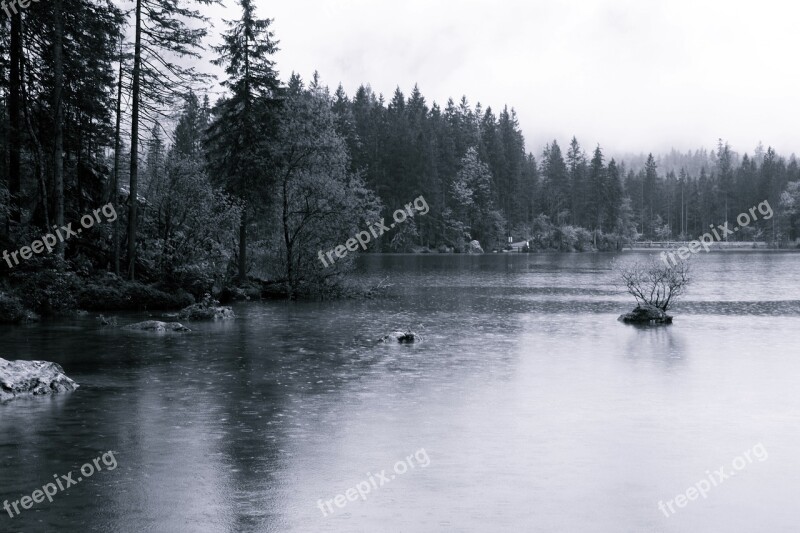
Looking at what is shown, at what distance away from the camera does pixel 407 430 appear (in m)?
14.0

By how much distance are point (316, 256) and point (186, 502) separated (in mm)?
37416

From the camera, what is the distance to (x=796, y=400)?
17281mm

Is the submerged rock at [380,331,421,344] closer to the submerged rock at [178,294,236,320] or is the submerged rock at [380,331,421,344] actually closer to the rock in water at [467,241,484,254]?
the submerged rock at [178,294,236,320]

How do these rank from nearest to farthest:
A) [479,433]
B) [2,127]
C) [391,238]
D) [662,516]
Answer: [662,516], [479,433], [2,127], [391,238]

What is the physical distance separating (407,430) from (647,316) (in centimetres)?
2248

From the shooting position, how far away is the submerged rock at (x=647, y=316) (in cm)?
3361

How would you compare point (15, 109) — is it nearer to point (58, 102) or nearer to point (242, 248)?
point (58, 102)

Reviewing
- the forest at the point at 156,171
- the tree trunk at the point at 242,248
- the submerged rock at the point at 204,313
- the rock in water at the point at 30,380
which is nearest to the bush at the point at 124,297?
the forest at the point at 156,171

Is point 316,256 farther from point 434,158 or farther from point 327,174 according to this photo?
point 434,158

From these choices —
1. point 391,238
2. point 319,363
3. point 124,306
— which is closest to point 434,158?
point 391,238

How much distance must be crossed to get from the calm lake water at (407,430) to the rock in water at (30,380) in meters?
0.61

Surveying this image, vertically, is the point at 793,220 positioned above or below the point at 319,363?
above

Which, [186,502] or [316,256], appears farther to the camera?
[316,256]

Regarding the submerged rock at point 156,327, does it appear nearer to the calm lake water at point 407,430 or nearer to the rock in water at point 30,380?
the calm lake water at point 407,430
